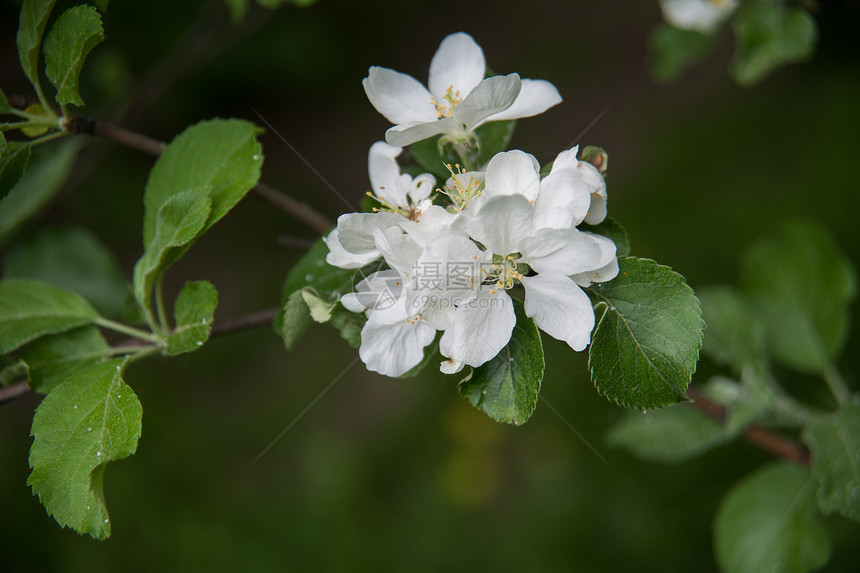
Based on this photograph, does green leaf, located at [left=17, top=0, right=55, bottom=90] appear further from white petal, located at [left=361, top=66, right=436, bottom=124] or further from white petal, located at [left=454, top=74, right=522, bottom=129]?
white petal, located at [left=454, top=74, right=522, bottom=129]

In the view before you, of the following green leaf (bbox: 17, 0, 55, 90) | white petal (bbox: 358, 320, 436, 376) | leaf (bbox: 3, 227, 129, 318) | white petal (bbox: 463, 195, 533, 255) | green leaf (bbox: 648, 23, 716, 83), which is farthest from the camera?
green leaf (bbox: 648, 23, 716, 83)

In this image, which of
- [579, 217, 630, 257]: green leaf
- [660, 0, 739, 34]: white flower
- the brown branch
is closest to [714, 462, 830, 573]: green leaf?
the brown branch

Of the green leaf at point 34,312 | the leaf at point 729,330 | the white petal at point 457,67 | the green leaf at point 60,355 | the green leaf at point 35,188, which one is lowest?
the leaf at point 729,330

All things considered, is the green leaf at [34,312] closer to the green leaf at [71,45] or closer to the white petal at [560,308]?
the green leaf at [71,45]

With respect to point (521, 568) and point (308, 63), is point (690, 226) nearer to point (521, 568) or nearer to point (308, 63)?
point (521, 568)

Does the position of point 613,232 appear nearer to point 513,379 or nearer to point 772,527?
point 513,379

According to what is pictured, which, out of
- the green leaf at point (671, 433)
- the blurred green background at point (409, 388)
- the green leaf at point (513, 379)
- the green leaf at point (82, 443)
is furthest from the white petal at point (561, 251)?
the blurred green background at point (409, 388)
